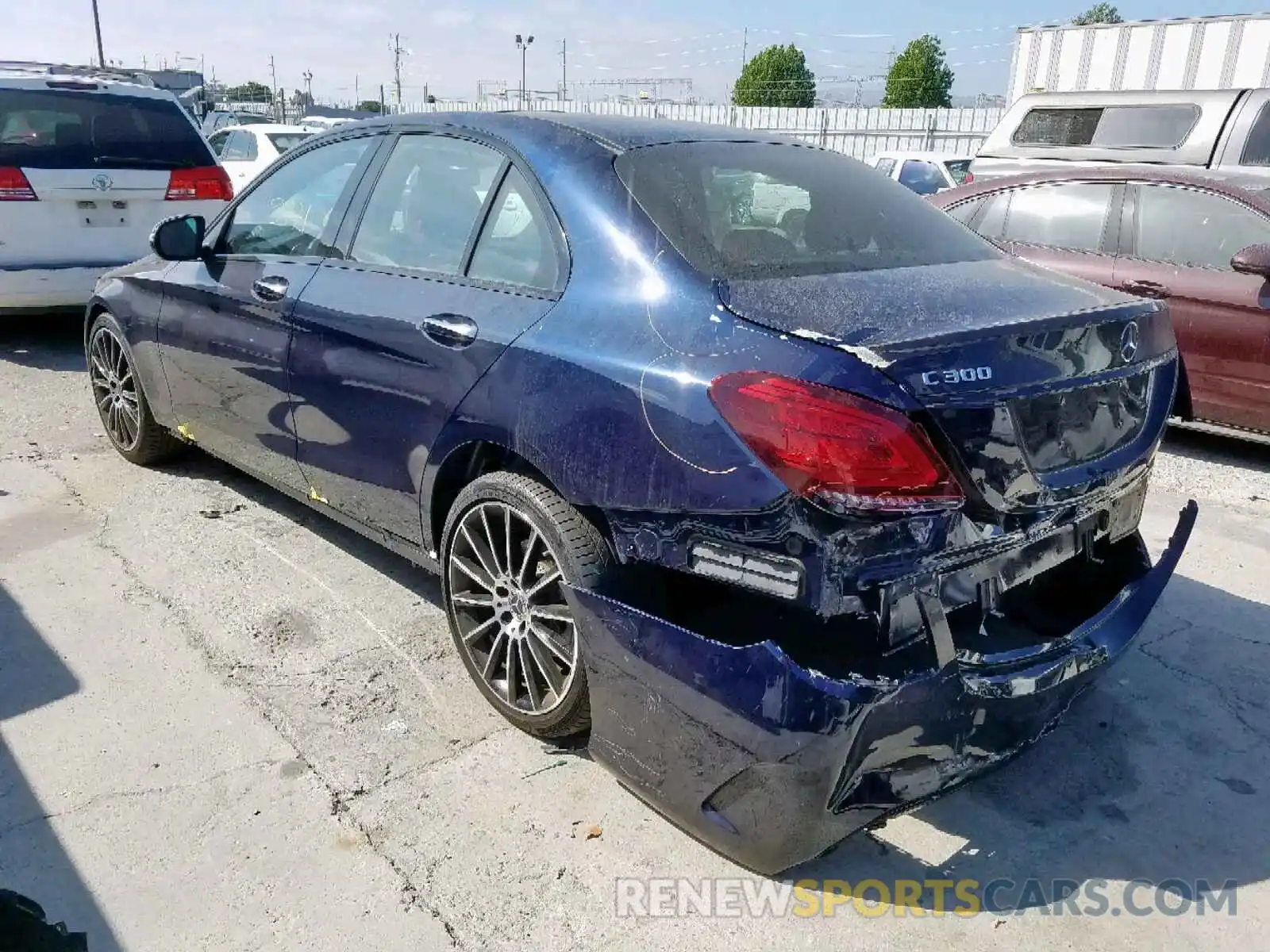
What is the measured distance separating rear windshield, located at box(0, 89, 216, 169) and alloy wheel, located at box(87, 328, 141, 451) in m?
2.31

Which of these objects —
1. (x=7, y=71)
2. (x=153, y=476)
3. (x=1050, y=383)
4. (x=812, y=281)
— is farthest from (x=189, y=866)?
(x=7, y=71)

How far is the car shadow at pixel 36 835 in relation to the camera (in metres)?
2.18

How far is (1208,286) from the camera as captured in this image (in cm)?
539

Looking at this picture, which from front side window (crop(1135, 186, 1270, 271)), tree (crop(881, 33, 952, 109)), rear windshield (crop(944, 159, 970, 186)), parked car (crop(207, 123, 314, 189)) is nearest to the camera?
front side window (crop(1135, 186, 1270, 271))

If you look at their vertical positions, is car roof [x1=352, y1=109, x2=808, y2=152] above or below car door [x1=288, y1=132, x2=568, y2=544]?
above

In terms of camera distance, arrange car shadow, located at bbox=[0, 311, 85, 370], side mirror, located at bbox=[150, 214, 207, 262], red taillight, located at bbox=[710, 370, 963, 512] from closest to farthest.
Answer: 1. red taillight, located at bbox=[710, 370, 963, 512]
2. side mirror, located at bbox=[150, 214, 207, 262]
3. car shadow, located at bbox=[0, 311, 85, 370]

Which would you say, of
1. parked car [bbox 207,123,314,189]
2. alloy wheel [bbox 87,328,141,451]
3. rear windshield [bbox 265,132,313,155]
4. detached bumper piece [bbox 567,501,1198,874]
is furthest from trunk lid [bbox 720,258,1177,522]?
rear windshield [bbox 265,132,313,155]

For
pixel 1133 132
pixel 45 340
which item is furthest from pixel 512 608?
pixel 1133 132

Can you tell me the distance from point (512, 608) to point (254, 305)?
5.54ft

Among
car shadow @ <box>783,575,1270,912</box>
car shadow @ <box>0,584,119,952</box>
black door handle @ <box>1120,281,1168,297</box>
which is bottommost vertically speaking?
car shadow @ <box>0,584,119,952</box>

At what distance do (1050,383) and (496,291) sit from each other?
1.44 meters

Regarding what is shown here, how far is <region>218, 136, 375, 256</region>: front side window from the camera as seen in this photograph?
350cm

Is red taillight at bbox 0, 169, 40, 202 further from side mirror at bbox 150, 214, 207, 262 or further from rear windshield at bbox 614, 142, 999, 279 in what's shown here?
rear windshield at bbox 614, 142, 999, 279

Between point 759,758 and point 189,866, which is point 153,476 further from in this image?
point 759,758
